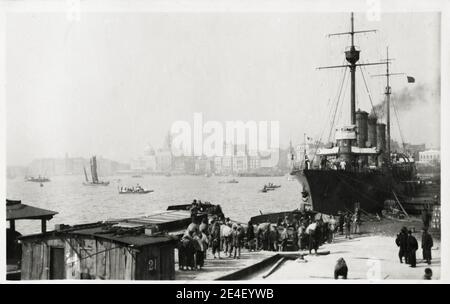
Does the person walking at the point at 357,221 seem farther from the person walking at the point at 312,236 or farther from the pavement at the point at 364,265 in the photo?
the person walking at the point at 312,236

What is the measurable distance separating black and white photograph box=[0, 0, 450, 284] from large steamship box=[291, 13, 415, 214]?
52 centimetres

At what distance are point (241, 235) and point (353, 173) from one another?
380 cm

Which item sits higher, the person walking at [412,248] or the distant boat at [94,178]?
the distant boat at [94,178]

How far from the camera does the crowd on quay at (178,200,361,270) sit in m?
7.96

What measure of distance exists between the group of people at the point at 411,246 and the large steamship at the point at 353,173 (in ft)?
5.36

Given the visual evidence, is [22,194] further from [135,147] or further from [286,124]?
[286,124]

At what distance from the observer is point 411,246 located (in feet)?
26.2

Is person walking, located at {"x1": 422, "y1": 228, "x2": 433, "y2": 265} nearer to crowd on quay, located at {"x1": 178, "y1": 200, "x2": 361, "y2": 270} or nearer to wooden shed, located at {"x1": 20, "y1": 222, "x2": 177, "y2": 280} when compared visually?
crowd on quay, located at {"x1": 178, "y1": 200, "x2": 361, "y2": 270}

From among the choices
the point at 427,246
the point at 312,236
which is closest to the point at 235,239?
the point at 312,236

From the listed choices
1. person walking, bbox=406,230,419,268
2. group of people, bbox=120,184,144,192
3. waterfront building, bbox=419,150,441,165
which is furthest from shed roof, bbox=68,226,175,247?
waterfront building, bbox=419,150,441,165

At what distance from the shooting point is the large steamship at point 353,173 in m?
10.0

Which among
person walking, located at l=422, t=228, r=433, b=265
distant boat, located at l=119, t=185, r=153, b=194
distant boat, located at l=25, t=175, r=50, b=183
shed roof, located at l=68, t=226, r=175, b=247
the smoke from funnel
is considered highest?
the smoke from funnel

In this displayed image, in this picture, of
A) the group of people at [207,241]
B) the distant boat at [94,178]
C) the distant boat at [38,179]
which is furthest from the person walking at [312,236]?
the distant boat at [38,179]
